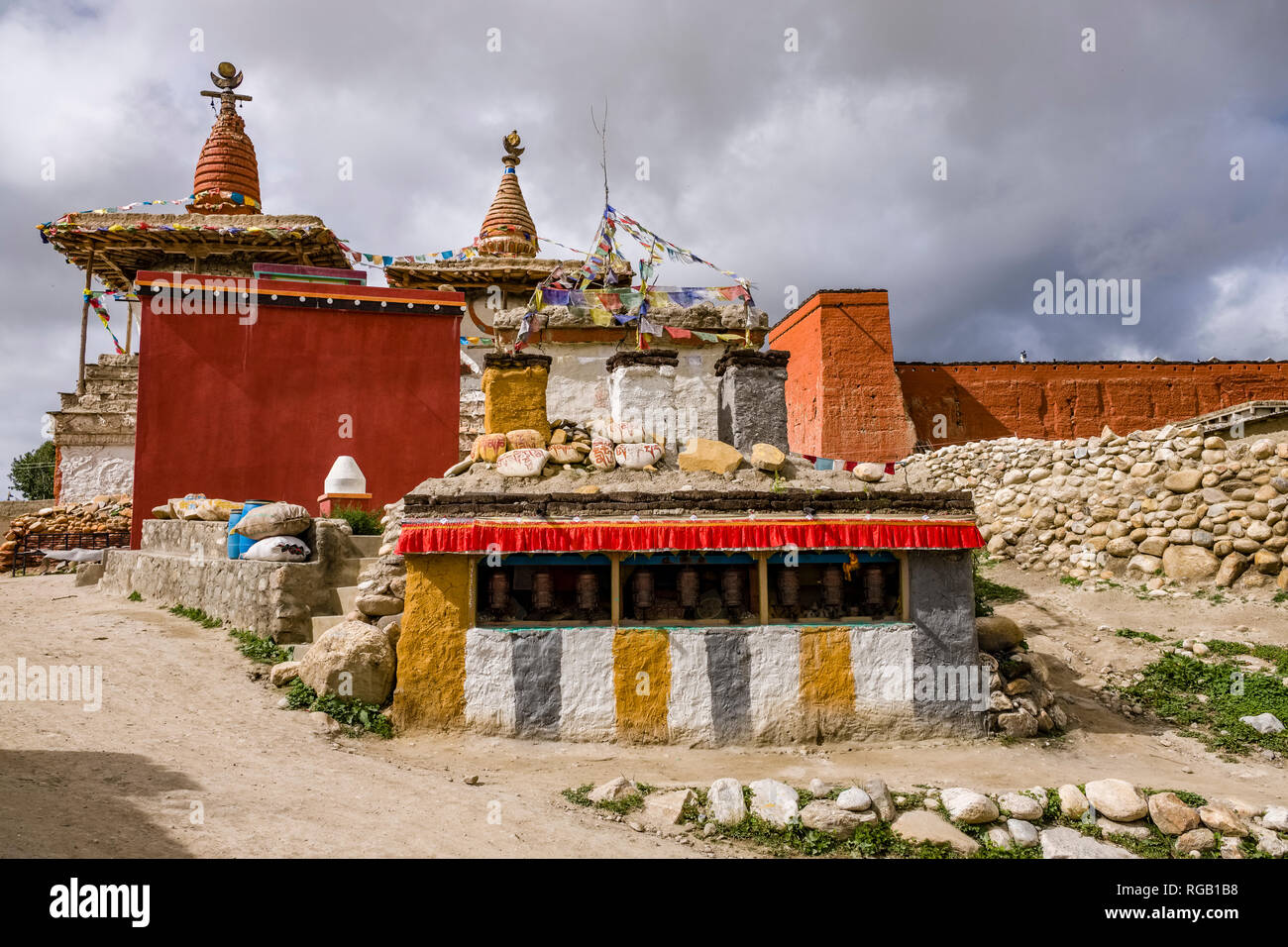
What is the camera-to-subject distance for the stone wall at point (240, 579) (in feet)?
32.3

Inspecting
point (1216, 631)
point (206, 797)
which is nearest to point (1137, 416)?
point (1216, 631)

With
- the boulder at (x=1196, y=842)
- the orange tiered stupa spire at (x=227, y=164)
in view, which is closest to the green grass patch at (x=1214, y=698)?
the boulder at (x=1196, y=842)

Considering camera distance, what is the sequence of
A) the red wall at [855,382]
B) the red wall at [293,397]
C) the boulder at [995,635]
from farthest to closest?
1. the red wall at [855,382]
2. the red wall at [293,397]
3. the boulder at [995,635]

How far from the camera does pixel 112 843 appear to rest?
459cm

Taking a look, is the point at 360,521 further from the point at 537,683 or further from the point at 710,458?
the point at 710,458

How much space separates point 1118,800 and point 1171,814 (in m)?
0.35

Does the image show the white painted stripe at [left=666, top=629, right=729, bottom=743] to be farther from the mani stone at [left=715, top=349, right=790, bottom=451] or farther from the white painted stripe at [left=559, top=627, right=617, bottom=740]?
the mani stone at [left=715, top=349, right=790, bottom=451]

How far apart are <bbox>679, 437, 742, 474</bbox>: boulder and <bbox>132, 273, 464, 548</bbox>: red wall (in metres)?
9.17

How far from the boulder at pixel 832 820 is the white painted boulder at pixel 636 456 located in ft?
12.7

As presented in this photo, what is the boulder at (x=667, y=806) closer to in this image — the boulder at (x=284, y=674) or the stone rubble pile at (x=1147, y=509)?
the boulder at (x=284, y=674)

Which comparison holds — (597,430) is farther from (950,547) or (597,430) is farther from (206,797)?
(206,797)

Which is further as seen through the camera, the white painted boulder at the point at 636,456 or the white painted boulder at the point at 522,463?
the white painted boulder at the point at 636,456

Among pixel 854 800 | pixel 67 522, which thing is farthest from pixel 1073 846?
pixel 67 522
